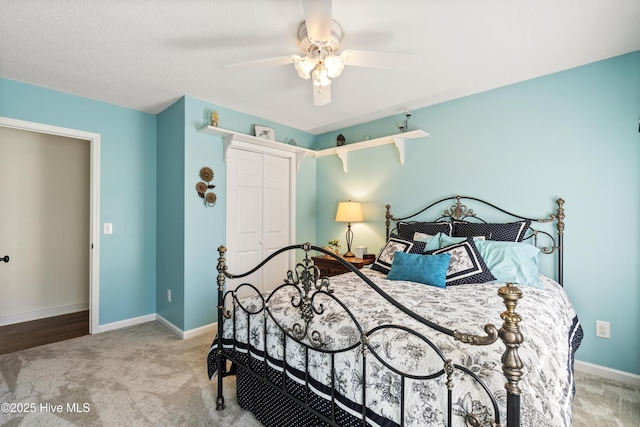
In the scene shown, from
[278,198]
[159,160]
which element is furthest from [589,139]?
[159,160]

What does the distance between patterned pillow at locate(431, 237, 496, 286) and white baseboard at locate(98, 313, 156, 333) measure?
3.29 metres

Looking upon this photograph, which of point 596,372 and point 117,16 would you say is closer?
point 117,16

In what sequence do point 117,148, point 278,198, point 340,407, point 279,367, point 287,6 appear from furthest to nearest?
point 278,198 → point 117,148 → point 287,6 → point 279,367 → point 340,407

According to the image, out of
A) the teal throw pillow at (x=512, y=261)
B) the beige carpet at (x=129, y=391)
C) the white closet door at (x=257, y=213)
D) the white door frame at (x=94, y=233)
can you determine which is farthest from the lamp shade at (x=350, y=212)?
the white door frame at (x=94, y=233)

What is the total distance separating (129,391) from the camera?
207cm

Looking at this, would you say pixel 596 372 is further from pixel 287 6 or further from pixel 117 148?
pixel 117 148

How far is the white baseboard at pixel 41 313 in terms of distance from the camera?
3.38 metres

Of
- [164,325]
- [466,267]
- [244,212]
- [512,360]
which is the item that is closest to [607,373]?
[466,267]

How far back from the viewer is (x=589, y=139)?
2387mm

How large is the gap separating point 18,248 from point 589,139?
5827 millimetres

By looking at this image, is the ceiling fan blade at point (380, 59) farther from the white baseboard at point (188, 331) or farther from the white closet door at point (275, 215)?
the white baseboard at point (188, 331)

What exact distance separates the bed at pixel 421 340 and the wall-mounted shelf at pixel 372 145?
1178 mm

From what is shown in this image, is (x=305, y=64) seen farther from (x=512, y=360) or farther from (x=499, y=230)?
(x=499, y=230)

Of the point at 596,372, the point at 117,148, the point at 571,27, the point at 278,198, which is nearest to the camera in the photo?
the point at 571,27
